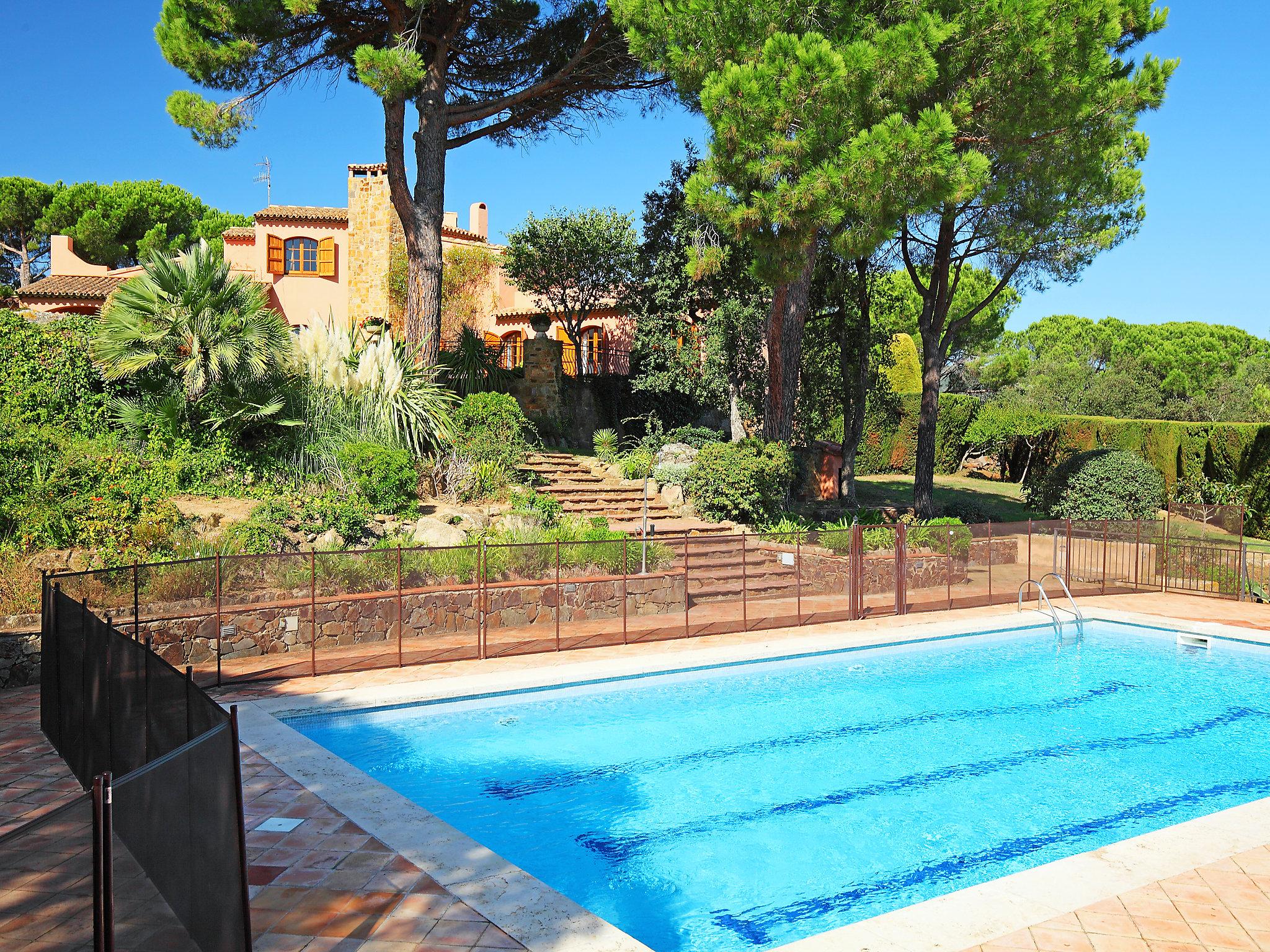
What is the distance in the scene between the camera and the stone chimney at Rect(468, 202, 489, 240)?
39438mm

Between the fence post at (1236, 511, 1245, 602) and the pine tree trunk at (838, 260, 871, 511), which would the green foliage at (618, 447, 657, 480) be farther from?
the fence post at (1236, 511, 1245, 602)

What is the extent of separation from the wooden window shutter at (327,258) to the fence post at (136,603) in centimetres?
2485

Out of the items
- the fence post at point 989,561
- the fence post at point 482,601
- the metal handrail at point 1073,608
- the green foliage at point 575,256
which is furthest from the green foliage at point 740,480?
the green foliage at point 575,256

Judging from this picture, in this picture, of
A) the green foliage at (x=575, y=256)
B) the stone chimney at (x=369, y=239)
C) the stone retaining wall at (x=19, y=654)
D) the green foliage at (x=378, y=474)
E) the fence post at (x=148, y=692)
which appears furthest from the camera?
the stone chimney at (x=369, y=239)

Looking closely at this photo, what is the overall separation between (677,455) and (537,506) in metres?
5.52

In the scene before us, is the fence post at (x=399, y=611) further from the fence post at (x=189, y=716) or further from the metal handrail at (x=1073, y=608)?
the metal handrail at (x=1073, y=608)

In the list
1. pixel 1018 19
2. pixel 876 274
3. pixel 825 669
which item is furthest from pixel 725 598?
pixel 876 274

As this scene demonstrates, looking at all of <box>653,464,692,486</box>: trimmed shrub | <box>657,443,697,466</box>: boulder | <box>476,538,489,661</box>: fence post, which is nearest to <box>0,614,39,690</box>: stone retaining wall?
<box>476,538,489,661</box>: fence post

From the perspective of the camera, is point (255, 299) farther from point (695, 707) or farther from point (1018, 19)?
point (1018, 19)

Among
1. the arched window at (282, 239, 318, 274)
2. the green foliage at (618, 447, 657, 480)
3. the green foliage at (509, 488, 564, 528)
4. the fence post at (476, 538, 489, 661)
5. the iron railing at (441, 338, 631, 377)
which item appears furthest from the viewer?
the arched window at (282, 239, 318, 274)

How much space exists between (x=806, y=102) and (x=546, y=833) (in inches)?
446

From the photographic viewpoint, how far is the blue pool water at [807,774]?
6062 mm

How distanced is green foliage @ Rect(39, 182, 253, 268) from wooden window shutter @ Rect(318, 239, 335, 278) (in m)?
10.5

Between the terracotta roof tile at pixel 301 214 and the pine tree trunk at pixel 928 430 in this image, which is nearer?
the pine tree trunk at pixel 928 430
